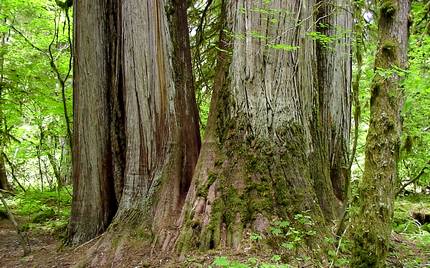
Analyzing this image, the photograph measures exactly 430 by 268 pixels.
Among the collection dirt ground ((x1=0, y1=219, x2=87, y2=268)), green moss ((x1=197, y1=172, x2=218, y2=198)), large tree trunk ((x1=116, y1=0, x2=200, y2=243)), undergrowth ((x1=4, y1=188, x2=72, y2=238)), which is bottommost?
dirt ground ((x1=0, y1=219, x2=87, y2=268))

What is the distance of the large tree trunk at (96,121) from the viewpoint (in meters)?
4.39

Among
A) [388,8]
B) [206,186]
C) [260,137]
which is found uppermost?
[388,8]

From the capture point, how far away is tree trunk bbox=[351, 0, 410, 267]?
2389mm

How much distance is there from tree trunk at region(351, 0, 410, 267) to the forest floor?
840mm

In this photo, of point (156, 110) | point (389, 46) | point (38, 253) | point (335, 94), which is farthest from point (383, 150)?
point (38, 253)

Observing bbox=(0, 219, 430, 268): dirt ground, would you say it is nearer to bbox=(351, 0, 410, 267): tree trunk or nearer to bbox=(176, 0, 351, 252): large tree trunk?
bbox=(176, 0, 351, 252): large tree trunk

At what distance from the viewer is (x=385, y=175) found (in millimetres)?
2389

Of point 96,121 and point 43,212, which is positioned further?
point 43,212

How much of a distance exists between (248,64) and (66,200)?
5.74 meters

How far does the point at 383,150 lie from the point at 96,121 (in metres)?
3.14

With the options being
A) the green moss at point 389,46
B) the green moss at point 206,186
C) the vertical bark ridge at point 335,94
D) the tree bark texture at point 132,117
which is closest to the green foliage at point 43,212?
the tree bark texture at point 132,117

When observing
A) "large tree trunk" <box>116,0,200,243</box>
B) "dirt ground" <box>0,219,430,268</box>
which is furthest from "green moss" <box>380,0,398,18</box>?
"large tree trunk" <box>116,0,200,243</box>

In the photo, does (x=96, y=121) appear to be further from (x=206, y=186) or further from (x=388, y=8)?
(x=388, y=8)

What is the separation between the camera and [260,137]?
11.6 feet
